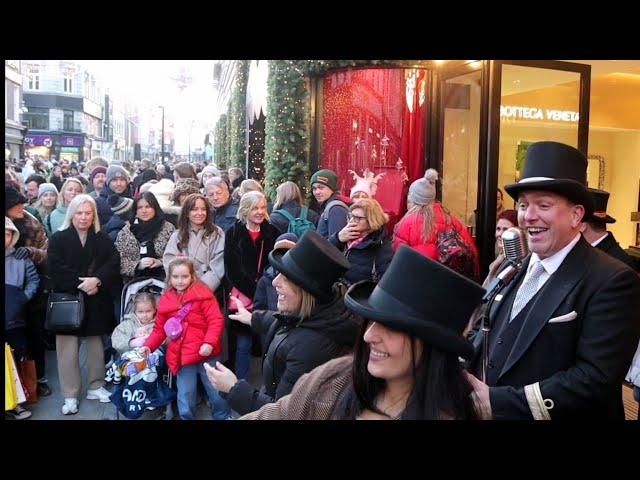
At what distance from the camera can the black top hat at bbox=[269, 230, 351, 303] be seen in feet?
9.66

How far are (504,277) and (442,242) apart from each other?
110 inches

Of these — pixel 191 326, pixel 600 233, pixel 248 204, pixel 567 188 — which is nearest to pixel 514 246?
pixel 567 188

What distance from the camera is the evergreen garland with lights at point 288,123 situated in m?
8.23

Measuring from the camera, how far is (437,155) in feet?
25.2

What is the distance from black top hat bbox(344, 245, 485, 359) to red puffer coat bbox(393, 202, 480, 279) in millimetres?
Result: 3531

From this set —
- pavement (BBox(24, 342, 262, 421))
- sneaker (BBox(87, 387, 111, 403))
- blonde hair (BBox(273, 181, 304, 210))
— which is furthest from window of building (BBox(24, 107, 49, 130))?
sneaker (BBox(87, 387, 111, 403))

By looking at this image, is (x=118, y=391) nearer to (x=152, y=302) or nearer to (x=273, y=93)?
(x=152, y=302)

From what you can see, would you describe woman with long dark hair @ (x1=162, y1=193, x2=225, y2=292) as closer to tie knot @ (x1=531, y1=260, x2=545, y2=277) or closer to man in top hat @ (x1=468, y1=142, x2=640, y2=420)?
man in top hat @ (x1=468, y1=142, x2=640, y2=420)

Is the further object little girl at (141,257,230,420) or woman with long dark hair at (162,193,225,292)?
woman with long dark hair at (162,193,225,292)

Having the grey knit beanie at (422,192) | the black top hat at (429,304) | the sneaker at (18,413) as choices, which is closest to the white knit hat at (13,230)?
the sneaker at (18,413)

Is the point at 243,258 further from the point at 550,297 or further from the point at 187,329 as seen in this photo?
the point at 550,297

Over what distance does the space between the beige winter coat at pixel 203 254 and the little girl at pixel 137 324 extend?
1.69 feet

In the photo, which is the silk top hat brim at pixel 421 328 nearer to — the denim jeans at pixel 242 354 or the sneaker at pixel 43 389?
the denim jeans at pixel 242 354
